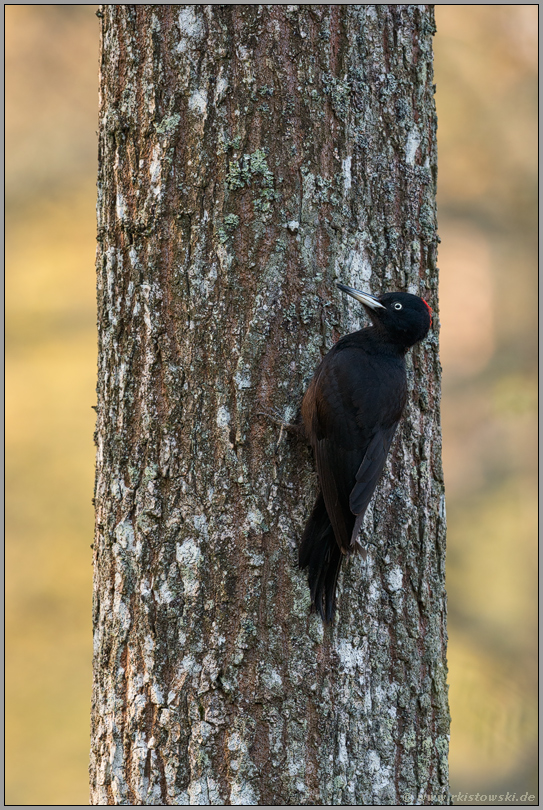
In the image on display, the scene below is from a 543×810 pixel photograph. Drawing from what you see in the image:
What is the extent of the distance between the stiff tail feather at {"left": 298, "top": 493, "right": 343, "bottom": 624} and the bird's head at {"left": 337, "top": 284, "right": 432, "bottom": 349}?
0.76 m

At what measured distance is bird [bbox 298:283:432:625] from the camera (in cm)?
238

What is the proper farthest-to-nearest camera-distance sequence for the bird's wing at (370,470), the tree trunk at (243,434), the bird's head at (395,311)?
the bird's head at (395,311) < the bird's wing at (370,470) < the tree trunk at (243,434)

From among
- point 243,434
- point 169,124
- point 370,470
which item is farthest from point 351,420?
point 169,124

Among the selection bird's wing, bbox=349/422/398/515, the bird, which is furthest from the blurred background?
bird's wing, bbox=349/422/398/515

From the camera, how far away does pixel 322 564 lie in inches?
93.0

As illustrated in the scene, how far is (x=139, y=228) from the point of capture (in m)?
2.49

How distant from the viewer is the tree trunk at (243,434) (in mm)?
2285

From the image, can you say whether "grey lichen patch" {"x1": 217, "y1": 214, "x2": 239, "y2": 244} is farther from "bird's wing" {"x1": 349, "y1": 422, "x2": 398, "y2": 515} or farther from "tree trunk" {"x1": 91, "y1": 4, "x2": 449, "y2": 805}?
"bird's wing" {"x1": 349, "y1": 422, "x2": 398, "y2": 515}

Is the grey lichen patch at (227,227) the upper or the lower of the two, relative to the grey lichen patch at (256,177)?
lower
